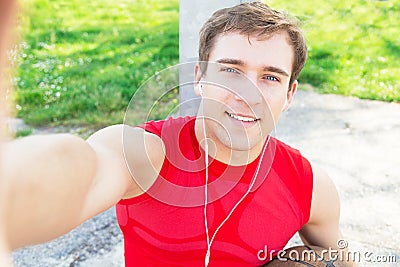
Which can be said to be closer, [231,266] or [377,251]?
[231,266]

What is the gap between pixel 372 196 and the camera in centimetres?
315

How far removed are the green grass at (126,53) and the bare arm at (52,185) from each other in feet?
8.35

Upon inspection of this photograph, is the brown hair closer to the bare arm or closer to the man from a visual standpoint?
the man

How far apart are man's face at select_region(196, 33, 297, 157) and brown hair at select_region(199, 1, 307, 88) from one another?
0.08 ft

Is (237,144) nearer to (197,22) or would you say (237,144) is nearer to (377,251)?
(197,22)

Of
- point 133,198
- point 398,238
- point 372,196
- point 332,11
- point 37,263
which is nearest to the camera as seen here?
point 133,198

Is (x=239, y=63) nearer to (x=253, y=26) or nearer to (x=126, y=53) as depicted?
(x=253, y=26)

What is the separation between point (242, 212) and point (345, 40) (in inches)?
168

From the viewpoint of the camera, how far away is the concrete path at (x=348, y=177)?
266 centimetres

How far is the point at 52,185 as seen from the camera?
2.65 ft

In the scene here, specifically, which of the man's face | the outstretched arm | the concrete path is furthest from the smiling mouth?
the concrete path

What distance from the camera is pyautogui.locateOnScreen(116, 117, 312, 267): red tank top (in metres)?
1.70

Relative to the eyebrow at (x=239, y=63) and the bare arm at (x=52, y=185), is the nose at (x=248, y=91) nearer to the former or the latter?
the eyebrow at (x=239, y=63)

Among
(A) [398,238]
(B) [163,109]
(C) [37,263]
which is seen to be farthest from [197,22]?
(A) [398,238]
